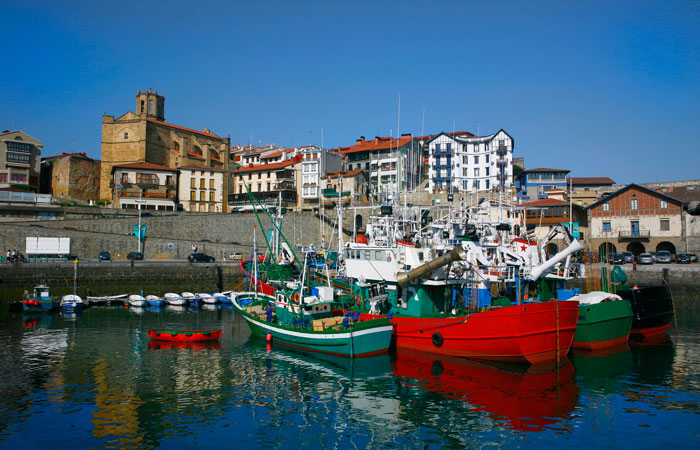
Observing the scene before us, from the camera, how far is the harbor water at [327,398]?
14.5 m

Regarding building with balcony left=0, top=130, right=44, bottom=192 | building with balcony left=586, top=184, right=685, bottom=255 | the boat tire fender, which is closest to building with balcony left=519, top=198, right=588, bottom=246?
building with balcony left=586, top=184, right=685, bottom=255

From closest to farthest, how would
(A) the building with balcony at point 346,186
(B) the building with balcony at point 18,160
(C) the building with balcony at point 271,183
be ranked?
1. (B) the building with balcony at point 18,160
2. (A) the building with balcony at point 346,186
3. (C) the building with balcony at point 271,183

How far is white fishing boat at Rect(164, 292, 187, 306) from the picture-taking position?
40.9 m

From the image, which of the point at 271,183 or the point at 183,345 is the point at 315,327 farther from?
the point at 271,183

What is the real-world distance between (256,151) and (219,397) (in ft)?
281

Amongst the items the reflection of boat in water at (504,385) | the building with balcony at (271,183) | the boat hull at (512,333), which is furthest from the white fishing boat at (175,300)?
the building with balcony at (271,183)

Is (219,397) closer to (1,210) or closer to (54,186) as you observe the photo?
(1,210)

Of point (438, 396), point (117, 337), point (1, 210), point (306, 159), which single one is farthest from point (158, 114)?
point (438, 396)

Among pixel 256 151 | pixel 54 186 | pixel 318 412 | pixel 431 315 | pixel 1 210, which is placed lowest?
pixel 318 412

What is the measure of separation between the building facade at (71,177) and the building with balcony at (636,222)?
69.3 meters

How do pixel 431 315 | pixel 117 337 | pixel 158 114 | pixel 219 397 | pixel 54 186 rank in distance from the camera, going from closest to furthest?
A: pixel 219 397 < pixel 431 315 < pixel 117 337 < pixel 54 186 < pixel 158 114

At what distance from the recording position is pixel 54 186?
254ft

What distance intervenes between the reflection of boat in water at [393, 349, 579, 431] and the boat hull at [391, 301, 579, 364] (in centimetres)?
51

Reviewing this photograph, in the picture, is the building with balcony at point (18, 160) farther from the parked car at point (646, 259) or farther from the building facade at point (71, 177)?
the parked car at point (646, 259)
